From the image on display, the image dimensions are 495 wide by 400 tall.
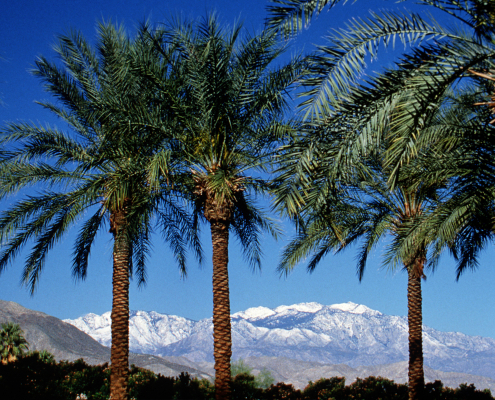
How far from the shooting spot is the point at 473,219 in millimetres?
12141

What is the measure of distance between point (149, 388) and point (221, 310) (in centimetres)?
670

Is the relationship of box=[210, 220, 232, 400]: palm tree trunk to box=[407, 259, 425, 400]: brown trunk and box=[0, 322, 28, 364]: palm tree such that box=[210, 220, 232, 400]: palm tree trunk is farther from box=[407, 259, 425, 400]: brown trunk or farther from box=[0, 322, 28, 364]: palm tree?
box=[0, 322, 28, 364]: palm tree

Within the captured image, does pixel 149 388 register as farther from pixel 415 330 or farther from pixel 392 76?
pixel 392 76

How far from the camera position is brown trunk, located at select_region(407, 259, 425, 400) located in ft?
49.9

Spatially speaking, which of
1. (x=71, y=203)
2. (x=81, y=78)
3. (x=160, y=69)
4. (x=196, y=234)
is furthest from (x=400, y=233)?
(x=81, y=78)

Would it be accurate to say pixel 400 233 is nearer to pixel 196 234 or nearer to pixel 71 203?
pixel 196 234

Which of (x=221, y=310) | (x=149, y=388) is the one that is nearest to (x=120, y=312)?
(x=221, y=310)

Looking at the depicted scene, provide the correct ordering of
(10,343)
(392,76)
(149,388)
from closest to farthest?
(392,76), (149,388), (10,343)

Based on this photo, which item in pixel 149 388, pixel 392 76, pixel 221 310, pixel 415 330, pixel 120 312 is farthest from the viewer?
pixel 149 388

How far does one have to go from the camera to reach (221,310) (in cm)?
1147

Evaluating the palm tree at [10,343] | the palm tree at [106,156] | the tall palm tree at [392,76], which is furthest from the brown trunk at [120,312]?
the palm tree at [10,343]

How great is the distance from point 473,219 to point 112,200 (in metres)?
8.72

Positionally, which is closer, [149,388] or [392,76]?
[392,76]

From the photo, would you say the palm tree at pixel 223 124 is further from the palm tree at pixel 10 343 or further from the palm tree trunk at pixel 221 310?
the palm tree at pixel 10 343
